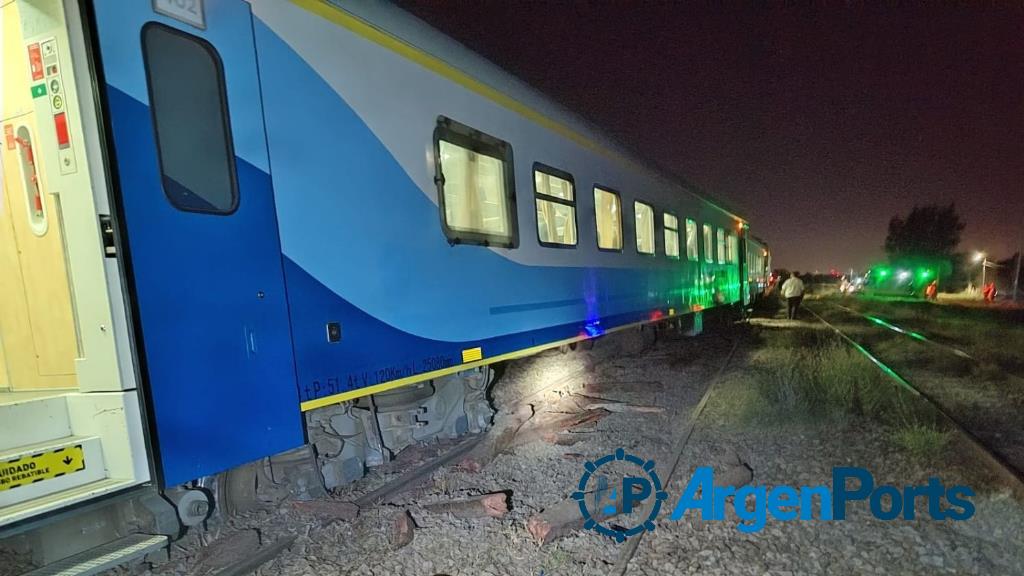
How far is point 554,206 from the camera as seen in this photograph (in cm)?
581

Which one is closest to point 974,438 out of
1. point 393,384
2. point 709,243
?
point 393,384

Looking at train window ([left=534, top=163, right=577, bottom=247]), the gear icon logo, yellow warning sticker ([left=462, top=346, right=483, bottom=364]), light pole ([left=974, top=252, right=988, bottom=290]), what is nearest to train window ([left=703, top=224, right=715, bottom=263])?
train window ([left=534, top=163, right=577, bottom=247])

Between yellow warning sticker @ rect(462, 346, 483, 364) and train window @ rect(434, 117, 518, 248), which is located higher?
train window @ rect(434, 117, 518, 248)

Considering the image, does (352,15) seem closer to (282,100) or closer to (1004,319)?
(282,100)

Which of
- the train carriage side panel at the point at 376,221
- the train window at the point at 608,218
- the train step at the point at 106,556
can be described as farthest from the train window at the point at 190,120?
the train window at the point at 608,218

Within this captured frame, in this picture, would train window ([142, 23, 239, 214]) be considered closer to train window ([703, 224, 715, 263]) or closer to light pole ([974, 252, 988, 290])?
train window ([703, 224, 715, 263])

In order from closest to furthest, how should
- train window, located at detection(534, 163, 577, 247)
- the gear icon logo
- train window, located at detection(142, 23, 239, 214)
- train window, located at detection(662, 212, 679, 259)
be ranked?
train window, located at detection(142, 23, 239, 214) < the gear icon logo < train window, located at detection(534, 163, 577, 247) < train window, located at detection(662, 212, 679, 259)

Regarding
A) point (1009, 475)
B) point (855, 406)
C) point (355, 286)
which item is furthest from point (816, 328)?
point (355, 286)

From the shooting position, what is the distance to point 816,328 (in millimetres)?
15258

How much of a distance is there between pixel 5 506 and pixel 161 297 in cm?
107

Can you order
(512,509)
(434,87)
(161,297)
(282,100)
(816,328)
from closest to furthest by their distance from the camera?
(161,297)
(282,100)
(512,509)
(434,87)
(816,328)

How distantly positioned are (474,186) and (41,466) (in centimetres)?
345

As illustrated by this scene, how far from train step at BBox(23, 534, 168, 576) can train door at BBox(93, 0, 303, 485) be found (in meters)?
0.29

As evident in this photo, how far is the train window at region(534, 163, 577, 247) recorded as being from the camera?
17.9ft
